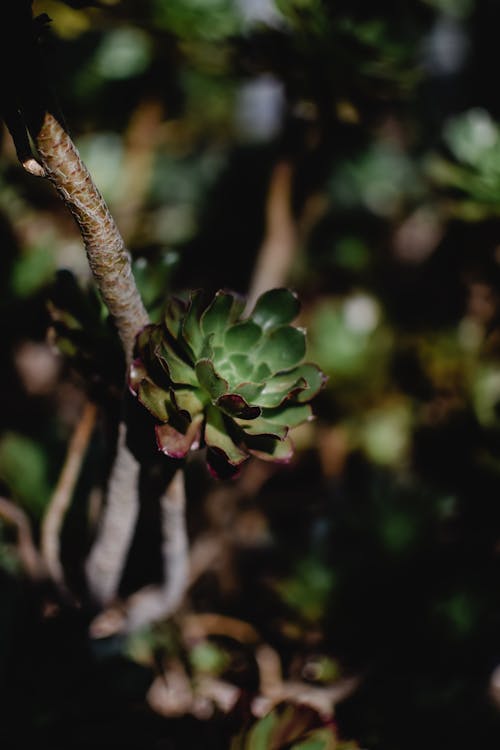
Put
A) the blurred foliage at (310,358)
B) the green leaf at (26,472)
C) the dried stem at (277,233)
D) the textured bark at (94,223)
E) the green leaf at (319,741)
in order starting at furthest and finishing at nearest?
the dried stem at (277,233)
the green leaf at (26,472)
the blurred foliage at (310,358)
the green leaf at (319,741)
the textured bark at (94,223)

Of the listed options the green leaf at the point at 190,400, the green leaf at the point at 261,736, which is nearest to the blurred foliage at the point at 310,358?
the green leaf at the point at 261,736

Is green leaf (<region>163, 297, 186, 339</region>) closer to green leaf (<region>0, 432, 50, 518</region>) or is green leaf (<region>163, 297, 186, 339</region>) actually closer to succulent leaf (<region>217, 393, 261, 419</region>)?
succulent leaf (<region>217, 393, 261, 419</region>)

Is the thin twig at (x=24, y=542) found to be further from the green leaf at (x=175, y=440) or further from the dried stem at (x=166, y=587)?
the green leaf at (x=175, y=440)

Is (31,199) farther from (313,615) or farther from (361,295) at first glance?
(313,615)

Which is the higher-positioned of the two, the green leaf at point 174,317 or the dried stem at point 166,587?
the green leaf at point 174,317

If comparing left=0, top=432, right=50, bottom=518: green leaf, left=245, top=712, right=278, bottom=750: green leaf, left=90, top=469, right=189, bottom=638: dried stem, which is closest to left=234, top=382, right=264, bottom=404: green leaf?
left=90, top=469, right=189, bottom=638: dried stem
